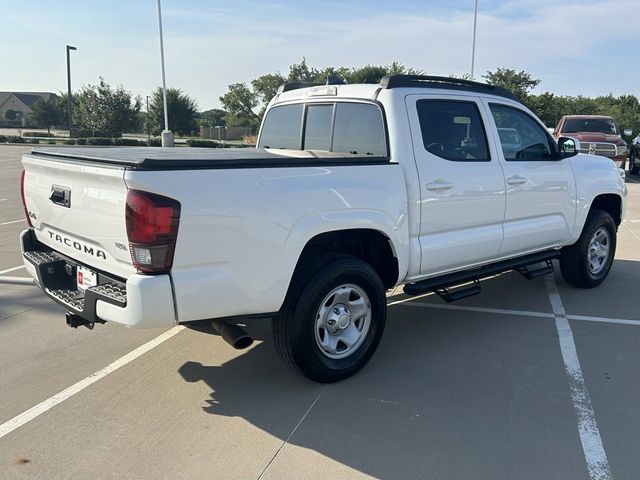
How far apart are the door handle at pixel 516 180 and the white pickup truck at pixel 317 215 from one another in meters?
0.02

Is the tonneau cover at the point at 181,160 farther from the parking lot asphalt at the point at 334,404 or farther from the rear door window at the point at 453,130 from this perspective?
the parking lot asphalt at the point at 334,404

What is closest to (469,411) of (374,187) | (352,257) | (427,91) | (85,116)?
(352,257)

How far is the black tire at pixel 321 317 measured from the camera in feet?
11.6

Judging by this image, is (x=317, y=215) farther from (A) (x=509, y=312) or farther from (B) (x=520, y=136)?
(A) (x=509, y=312)

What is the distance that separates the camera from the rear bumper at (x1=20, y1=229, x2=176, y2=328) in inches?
116

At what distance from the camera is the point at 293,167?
11.1ft

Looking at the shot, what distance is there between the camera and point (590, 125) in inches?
698

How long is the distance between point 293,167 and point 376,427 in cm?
165

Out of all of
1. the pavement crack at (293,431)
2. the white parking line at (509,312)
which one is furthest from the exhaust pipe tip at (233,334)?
the white parking line at (509,312)

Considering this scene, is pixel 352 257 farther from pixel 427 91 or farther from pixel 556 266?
pixel 556 266

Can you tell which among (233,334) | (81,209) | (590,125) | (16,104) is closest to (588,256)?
(233,334)

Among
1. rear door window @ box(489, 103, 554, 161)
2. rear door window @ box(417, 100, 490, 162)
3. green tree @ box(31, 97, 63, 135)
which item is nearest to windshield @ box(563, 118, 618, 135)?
rear door window @ box(489, 103, 554, 161)

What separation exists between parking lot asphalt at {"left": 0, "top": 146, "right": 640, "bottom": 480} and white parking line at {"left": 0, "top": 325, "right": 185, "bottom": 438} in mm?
14

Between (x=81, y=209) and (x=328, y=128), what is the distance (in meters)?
2.20
